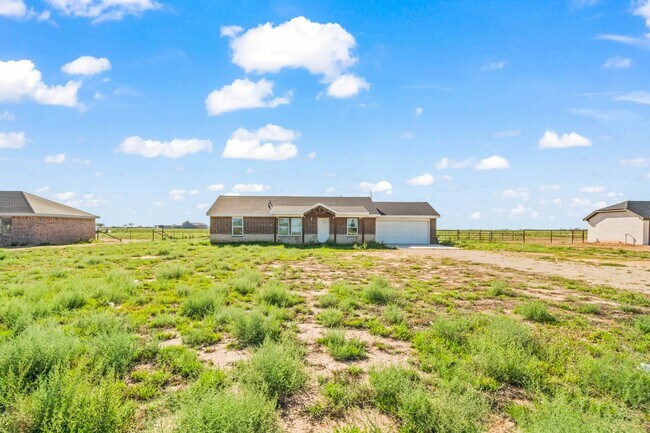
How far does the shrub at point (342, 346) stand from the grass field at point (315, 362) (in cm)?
2

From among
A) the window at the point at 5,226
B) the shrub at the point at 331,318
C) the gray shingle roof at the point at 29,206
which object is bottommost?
the shrub at the point at 331,318

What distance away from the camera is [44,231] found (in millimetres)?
31406

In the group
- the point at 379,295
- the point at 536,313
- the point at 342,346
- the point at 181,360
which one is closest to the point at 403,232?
the point at 379,295

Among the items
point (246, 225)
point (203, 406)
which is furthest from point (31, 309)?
point (246, 225)

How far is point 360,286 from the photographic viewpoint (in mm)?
11570

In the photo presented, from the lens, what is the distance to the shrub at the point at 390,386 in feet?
14.3

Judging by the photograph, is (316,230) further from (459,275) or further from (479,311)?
(479,311)

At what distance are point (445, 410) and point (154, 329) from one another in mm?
5456

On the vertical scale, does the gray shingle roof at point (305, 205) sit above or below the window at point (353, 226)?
above

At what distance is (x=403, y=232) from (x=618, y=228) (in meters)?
22.6

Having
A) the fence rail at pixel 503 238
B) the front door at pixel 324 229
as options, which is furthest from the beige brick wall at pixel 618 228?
the front door at pixel 324 229

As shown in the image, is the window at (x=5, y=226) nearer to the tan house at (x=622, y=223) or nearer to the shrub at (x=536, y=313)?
the shrub at (x=536, y=313)

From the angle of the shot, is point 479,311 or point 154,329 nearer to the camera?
point 154,329

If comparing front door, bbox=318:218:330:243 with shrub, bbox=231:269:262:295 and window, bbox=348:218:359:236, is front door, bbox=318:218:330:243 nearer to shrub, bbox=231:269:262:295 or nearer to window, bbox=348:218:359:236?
window, bbox=348:218:359:236
